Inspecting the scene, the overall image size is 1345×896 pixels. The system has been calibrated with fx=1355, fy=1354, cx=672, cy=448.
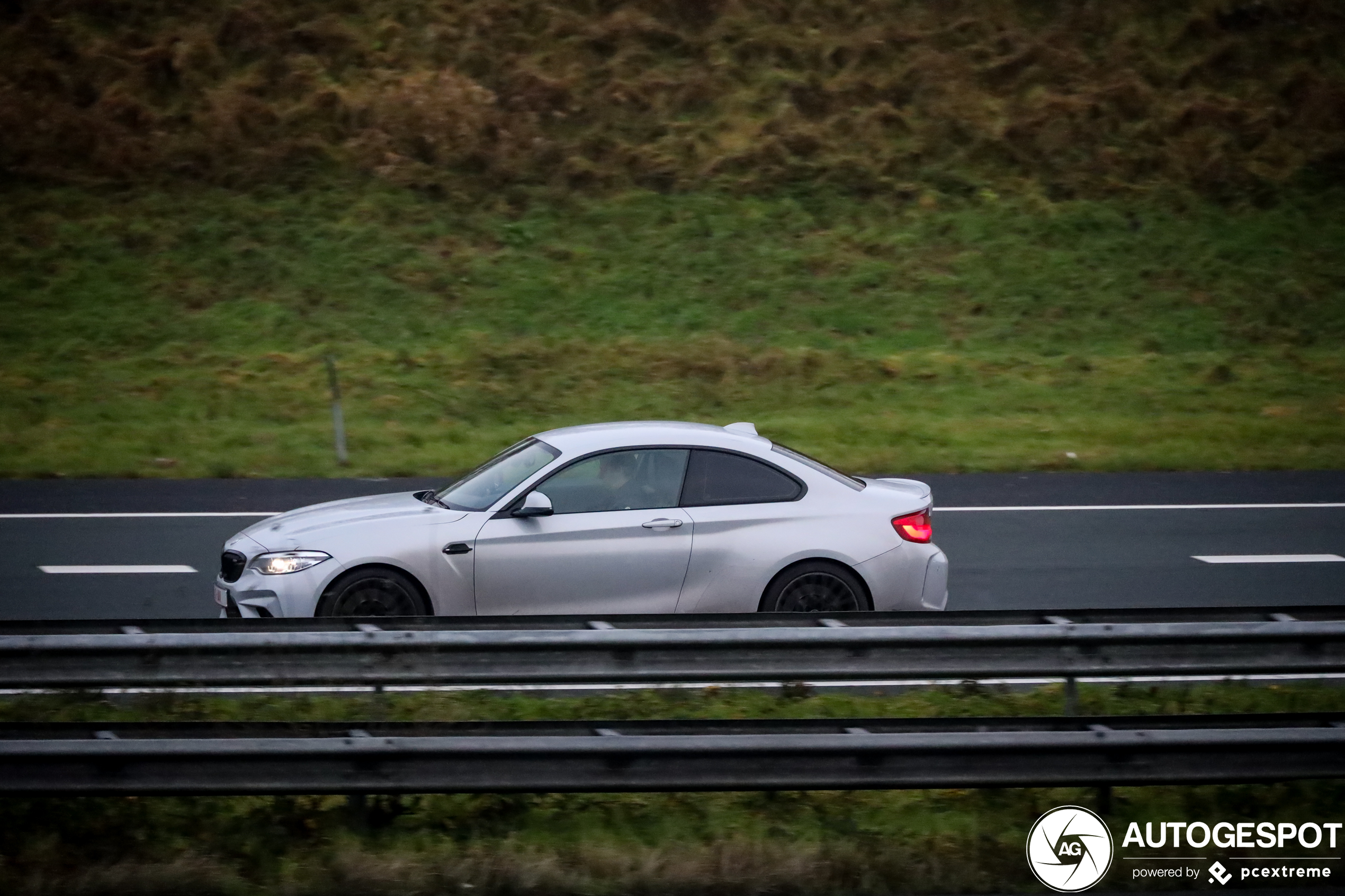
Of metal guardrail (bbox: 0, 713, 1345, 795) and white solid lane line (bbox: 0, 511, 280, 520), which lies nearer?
metal guardrail (bbox: 0, 713, 1345, 795)

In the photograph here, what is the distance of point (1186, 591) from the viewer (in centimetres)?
1011

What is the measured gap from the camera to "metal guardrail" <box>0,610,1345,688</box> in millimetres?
5477

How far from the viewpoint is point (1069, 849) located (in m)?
5.21

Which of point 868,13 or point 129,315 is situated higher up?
point 868,13

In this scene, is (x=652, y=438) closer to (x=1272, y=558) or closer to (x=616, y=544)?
(x=616, y=544)

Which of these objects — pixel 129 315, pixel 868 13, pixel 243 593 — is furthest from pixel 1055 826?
pixel 868 13

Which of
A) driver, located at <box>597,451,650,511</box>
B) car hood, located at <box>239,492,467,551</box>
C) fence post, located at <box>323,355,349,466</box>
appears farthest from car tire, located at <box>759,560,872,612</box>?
fence post, located at <box>323,355,349,466</box>

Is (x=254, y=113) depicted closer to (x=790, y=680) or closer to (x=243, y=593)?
(x=243, y=593)

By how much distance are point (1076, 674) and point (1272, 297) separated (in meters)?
17.5

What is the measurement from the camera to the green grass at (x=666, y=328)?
52.1 ft

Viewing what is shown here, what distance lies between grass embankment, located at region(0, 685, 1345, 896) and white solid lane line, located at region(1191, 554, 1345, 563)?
209 inches

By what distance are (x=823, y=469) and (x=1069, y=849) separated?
382 cm

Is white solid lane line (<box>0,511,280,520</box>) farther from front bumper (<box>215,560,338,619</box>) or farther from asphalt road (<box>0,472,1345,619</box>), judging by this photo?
front bumper (<box>215,560,338,619</box>)

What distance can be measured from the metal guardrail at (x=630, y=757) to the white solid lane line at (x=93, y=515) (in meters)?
7.29
